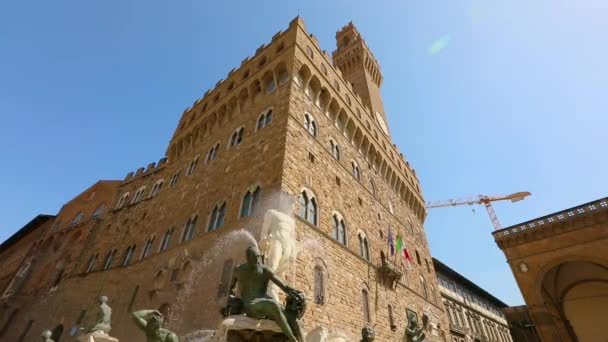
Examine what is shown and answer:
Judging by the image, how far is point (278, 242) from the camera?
A: 714cm

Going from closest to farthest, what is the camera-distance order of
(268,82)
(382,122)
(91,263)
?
(268,82), (91,263), (382,122)

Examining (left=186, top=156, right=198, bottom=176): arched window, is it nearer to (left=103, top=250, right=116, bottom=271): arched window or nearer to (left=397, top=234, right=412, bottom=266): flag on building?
(left=103, top=250, right=116, bottom=271): arched window

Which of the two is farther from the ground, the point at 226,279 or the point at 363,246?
the point at 363,246

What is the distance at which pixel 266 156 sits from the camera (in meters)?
10.1

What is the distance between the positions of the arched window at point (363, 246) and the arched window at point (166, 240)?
748 centimetres

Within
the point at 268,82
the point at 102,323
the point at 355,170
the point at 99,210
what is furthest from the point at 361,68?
the point at 102,323

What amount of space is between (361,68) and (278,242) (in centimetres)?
2137

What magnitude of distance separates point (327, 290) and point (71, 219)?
21.0 meters

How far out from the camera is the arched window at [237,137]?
12.5 meters

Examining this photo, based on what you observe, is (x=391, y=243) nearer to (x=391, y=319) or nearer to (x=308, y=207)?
(x=391, y=319)

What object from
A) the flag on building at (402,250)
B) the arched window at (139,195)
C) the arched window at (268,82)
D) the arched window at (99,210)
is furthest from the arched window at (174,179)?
the flag on building at (402,250)

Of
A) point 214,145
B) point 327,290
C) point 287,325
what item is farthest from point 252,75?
point 287,325

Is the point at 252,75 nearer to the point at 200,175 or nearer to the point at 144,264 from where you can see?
the point at 200,175

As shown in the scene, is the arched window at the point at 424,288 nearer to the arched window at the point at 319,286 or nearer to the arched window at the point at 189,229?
the arched window at the point at 319,286
